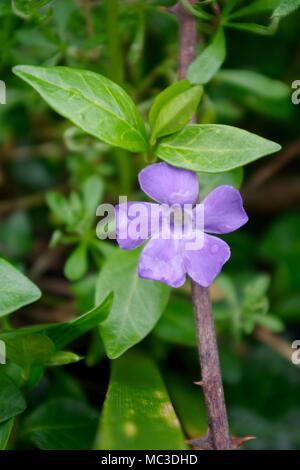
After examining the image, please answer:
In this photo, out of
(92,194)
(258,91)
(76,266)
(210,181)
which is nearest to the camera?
(210,181)

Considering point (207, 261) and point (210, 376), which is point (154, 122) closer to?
point (207, 261)

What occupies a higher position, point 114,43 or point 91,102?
point 114,43

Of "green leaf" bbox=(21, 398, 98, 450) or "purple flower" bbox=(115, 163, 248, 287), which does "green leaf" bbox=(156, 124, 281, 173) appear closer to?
"purple flower" bbox=(115, 163, 248, 287)

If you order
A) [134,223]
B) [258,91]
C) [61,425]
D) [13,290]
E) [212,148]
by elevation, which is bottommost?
[61,425]

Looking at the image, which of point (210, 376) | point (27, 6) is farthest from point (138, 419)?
point (27, 6)

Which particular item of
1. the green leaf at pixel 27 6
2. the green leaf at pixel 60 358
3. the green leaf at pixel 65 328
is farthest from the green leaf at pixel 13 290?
the green leaf at pixel 27 6

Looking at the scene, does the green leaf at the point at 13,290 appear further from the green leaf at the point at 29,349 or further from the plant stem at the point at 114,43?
the plant stem at the point at 114,43

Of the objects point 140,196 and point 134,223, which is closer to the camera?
point 134,223
